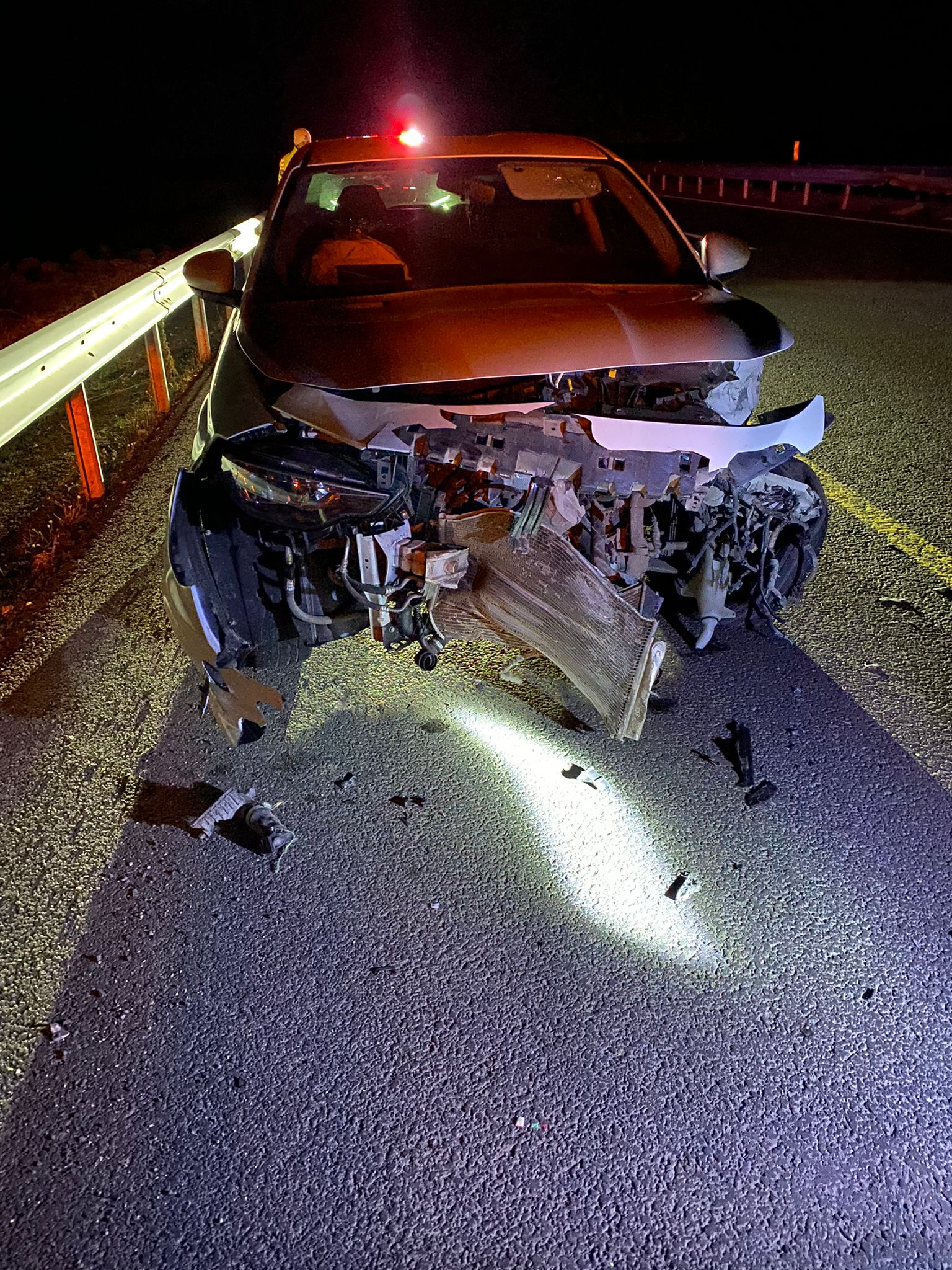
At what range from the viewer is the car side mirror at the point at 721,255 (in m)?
4.38

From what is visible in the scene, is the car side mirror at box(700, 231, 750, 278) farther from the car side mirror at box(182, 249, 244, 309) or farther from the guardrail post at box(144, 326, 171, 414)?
the guardrail post at box(144, 326, 171, 414)

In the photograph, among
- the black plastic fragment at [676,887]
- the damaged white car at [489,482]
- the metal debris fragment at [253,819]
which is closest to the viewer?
the black plastic fragment at [676,887]

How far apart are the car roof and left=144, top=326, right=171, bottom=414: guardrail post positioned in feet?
9.48

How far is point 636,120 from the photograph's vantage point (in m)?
93.9

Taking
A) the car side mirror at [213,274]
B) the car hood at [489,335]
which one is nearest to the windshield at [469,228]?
the car side mirror at [213,274]

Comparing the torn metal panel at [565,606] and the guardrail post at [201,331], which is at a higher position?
the torn metal panel at [565,606]

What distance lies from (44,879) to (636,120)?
104389 millimetres

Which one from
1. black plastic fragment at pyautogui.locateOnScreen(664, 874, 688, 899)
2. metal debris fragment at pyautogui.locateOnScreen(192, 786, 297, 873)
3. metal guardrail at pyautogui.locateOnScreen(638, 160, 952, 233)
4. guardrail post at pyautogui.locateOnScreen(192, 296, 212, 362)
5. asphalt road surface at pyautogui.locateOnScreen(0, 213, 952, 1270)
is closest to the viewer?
asphalt road surface at pyautogui.locateOnScreen(0, 213, 952, 1270)

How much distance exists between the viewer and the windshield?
440 centimetres

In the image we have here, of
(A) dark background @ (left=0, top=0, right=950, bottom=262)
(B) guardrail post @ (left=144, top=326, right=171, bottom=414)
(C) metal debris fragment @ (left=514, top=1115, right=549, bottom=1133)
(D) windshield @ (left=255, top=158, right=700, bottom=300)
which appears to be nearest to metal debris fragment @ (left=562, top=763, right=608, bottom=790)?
(C) metal debris fragment @ (left=514, top=1115, right=549, bottom=1133)

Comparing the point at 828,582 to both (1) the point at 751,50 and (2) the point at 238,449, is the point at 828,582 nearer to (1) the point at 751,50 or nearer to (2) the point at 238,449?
(2) the point at 238,449

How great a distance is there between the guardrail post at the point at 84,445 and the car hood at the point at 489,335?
216 cm

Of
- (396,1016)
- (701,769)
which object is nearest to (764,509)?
(701,769)

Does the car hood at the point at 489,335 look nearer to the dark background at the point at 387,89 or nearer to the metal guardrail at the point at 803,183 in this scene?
the metal guardrail at the point at 803,183
